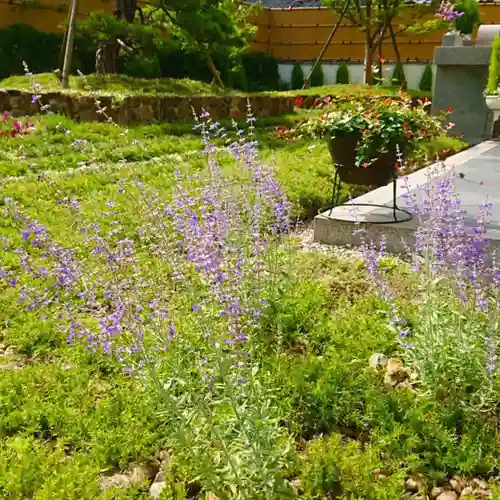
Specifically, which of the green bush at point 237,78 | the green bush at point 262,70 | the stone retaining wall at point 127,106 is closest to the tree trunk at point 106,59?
the stone retaining wall at point 127,106

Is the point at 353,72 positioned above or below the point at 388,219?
above

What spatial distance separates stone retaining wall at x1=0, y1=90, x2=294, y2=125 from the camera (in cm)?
845

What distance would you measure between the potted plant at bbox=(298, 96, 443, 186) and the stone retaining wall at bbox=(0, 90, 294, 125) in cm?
471

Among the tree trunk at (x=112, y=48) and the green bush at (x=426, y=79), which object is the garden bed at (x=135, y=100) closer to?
the tree trunk at (x=112, y=48)

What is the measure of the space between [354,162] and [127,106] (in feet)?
17.3

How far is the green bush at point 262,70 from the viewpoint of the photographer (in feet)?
62.1

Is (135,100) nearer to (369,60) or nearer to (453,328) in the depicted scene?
(453,328)

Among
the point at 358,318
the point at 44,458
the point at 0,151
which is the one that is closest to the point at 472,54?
the point at 0,151

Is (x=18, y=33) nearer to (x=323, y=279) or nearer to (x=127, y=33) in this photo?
(x=127, y=33)

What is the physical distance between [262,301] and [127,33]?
8.28 m

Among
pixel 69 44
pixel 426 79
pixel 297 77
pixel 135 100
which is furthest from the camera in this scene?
pixel 297 77

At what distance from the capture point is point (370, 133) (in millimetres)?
4141

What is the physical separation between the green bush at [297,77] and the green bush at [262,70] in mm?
593

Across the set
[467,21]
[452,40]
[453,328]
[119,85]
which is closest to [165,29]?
[119,85]
